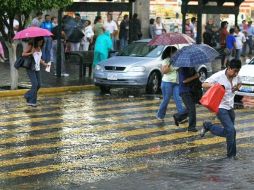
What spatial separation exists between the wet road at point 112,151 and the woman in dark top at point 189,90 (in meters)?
0.28

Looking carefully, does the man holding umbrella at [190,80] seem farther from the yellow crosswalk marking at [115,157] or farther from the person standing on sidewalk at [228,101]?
the person standing on sidewalk at [228,101]

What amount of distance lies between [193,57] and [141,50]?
861 cm

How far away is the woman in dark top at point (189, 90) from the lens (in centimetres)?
1423

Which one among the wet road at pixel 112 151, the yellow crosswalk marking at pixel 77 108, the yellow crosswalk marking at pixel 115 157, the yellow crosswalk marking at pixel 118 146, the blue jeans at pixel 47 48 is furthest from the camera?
the blue jeans at pixel 47 48

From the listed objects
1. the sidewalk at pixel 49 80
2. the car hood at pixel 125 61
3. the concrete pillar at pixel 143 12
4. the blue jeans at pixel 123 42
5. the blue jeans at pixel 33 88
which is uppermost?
the concrete pillar at pixel 143 12

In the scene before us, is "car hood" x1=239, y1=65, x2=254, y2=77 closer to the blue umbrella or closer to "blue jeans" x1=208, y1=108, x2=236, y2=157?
the blue umbrella

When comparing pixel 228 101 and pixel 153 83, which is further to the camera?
pixel 153 83

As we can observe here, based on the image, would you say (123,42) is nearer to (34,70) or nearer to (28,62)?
(34,70)

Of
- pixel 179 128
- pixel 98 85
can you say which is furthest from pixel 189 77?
pixel 98 85

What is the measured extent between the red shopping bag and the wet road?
0.84m

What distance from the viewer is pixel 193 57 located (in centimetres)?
1386

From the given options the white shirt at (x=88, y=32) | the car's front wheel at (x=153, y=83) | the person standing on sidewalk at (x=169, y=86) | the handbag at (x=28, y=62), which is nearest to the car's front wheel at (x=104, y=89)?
the car's front wheel at (x=153, y=83)

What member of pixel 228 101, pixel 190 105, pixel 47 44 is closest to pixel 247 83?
pixel 190 105

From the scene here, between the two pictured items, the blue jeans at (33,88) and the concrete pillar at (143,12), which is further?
the concrete pillar at (143,12)
